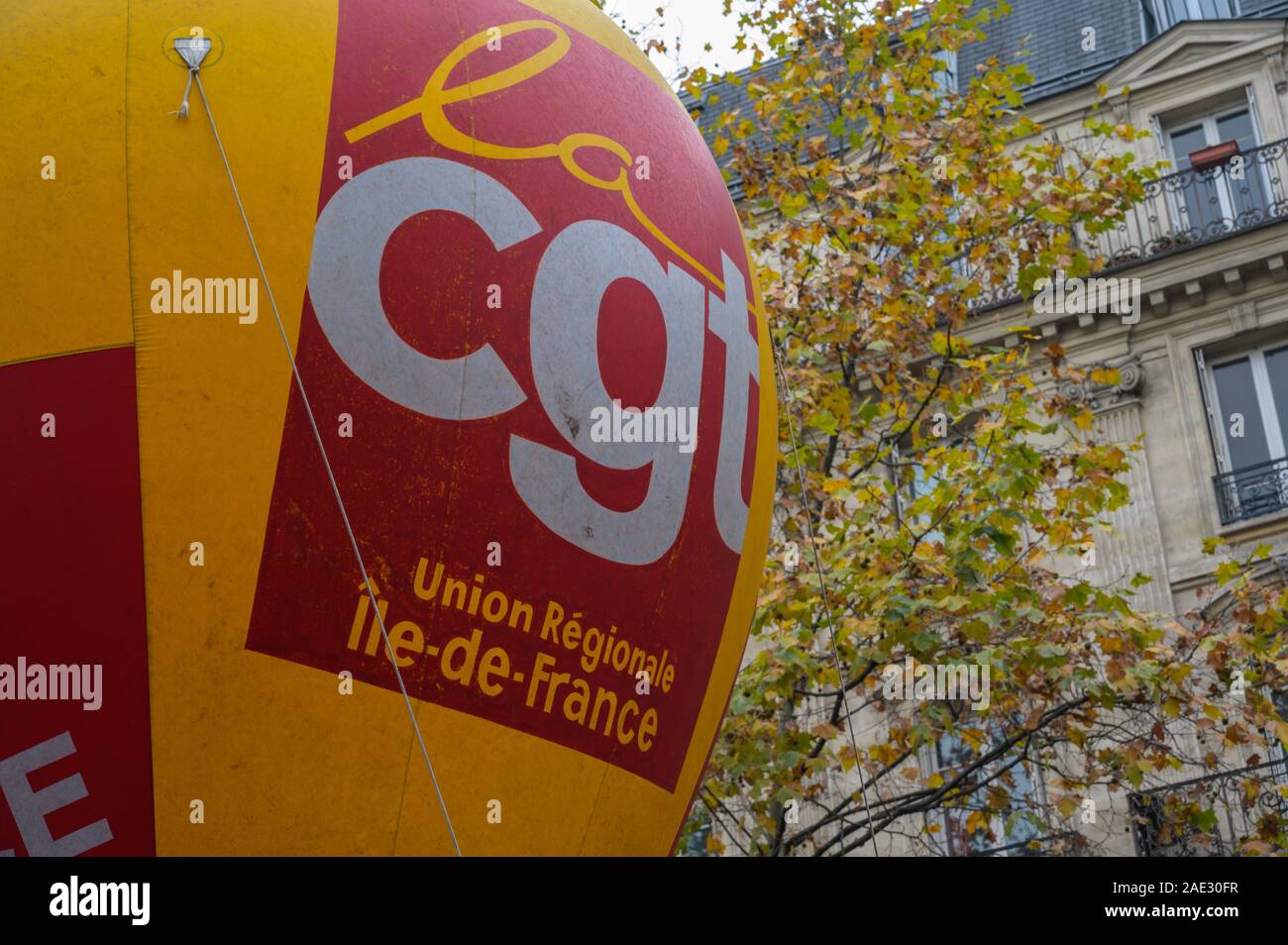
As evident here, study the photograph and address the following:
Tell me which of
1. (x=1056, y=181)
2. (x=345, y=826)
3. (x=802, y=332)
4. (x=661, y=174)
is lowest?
(x=345, y=826)

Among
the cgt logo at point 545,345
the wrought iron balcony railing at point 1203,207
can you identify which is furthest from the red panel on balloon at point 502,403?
the wrought iron balcony railing at point 1203,207

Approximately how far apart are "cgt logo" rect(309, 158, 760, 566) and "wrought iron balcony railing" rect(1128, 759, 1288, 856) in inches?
304

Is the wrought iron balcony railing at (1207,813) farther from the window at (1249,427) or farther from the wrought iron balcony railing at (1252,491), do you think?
the window at (1249,427)

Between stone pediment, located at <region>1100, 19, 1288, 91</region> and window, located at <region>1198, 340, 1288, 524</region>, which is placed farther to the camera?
stone pediment, located at <region>1100, 19, 1288, 91</region>

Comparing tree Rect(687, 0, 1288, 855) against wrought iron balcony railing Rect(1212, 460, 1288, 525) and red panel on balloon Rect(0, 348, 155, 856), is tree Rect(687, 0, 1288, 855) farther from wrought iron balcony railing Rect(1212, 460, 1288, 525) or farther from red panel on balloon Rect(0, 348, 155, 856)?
red panel on balloon Rect(0, 348, 155, 856)

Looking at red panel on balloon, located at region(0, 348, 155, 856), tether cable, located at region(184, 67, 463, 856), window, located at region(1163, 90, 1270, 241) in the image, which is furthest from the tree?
red panel on balloon, located at region(0, 348, 155, 856)

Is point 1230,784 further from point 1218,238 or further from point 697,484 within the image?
point 697,484

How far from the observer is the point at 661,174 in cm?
639

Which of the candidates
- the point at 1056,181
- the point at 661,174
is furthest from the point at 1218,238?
the point at 661,174

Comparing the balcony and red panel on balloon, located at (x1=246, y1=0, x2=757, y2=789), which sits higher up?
the balcony

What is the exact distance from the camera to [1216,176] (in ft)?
72.4

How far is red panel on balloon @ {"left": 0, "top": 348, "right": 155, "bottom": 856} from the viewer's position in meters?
4.87

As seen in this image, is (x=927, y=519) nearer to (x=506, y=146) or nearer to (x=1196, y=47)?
(x=1196, y=47)
